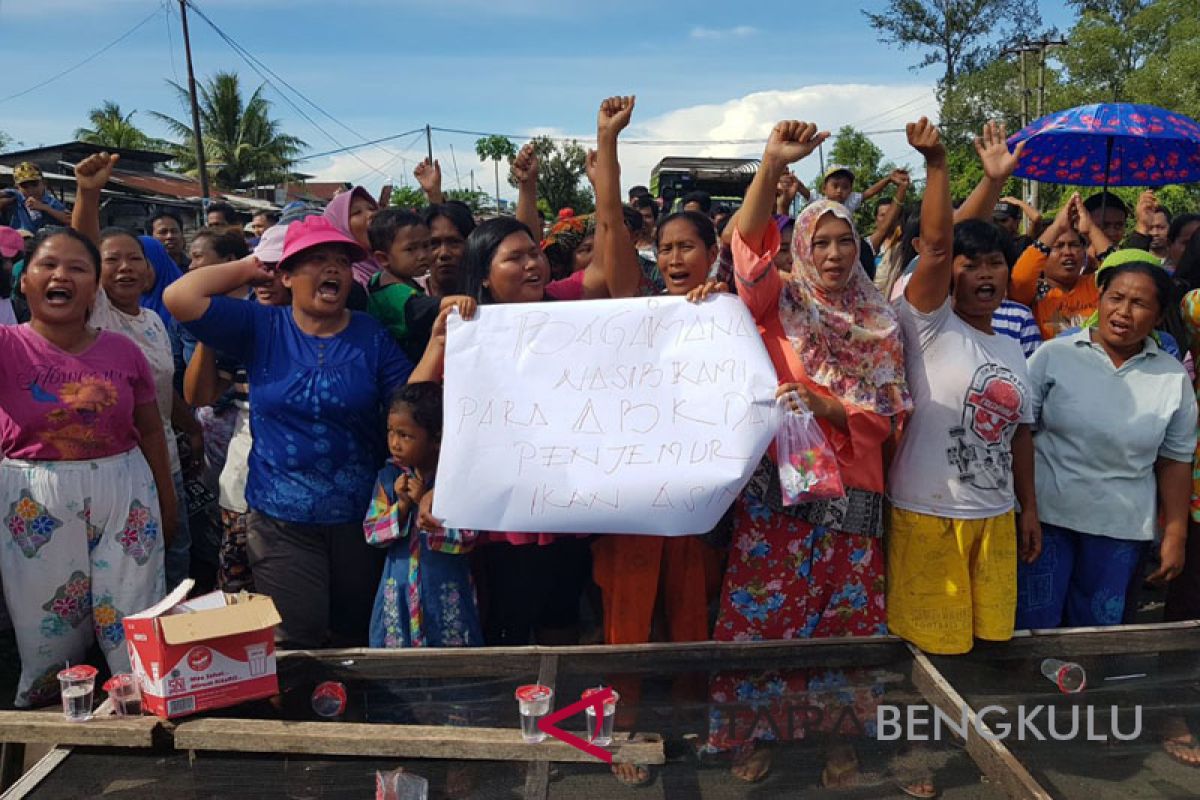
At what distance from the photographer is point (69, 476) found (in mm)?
2861

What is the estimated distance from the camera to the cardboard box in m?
2.16

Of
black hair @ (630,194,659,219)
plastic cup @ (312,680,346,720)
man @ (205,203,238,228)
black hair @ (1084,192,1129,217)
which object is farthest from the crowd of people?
man @ (205,203,238,228)

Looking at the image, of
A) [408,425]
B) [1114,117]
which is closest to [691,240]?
[408,425]

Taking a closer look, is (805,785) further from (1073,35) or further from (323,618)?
(1073,35)

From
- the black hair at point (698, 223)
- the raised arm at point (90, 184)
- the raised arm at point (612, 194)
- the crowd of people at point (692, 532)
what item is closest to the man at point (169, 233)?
the raised arm at point (90, 184)

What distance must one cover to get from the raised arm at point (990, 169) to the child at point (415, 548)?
1876 mm

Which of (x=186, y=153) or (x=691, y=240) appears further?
(x=186, y=153)

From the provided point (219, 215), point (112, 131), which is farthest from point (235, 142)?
point (219, 215)

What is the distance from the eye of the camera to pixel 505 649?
101 inches

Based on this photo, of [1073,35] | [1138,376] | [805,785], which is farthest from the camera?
[1073,35]

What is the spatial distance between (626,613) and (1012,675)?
1217 mm

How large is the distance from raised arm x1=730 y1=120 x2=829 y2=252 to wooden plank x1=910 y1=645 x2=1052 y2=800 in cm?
135

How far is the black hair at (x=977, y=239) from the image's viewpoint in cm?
271

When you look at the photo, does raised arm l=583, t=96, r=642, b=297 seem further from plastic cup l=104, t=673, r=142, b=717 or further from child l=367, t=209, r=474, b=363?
plastic cup l=104, t=673, r=142, b=717
